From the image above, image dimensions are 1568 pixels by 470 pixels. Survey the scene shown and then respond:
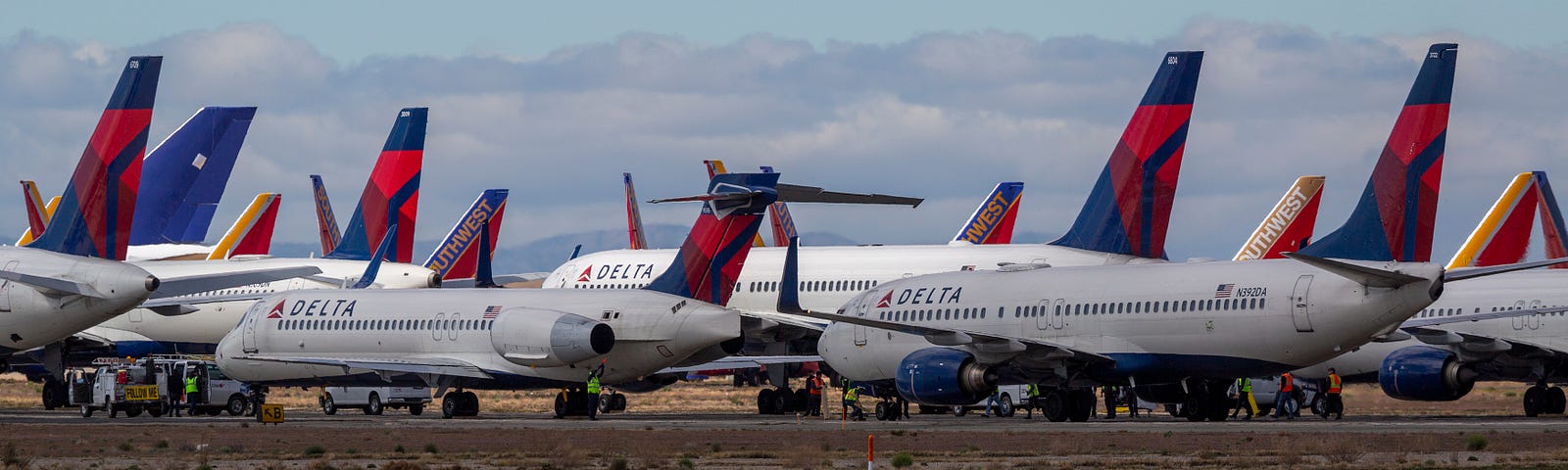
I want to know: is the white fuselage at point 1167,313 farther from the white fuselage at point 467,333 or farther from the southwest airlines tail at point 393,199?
the southwest airlines tail at point 393,199

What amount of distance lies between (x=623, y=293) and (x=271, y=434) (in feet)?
39.8

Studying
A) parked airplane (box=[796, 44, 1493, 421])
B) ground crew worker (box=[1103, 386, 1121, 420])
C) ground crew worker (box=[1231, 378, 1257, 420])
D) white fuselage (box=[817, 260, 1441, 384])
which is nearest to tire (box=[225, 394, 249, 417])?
white fuselage (box=[817, 260, 1441, 384])

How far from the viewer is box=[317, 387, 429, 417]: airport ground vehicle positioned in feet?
165

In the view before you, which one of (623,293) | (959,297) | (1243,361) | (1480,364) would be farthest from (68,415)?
(1480,364)

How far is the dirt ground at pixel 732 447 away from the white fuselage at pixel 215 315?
21.7 m

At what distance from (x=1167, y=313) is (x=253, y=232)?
40028mm

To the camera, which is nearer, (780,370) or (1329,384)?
(1329,384)

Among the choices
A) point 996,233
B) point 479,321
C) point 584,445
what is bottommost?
point 584,445

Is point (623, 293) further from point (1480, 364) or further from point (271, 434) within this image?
point (1480, 364)

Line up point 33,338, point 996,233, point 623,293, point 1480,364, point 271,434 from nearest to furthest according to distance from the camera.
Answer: point 271,434
point 33,338
point 1480,364
point 623,293
point 996,233

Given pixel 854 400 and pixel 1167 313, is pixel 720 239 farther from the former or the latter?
pixel 1167 313

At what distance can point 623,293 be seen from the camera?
44.2 m

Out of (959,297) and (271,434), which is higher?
(959,297)

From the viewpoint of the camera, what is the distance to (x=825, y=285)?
5509 cm
